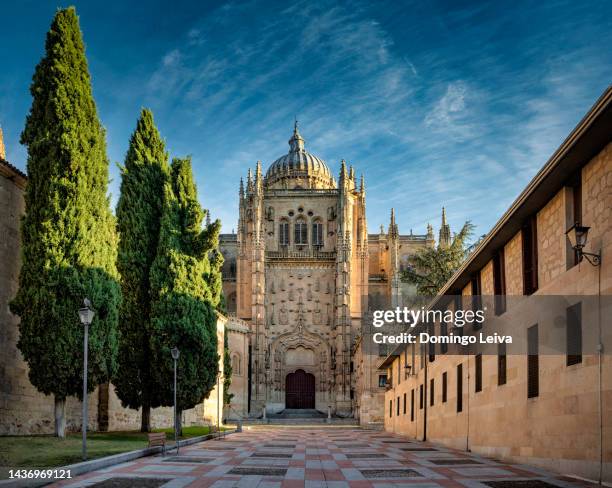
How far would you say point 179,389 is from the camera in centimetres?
2534

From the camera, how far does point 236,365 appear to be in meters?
57.2

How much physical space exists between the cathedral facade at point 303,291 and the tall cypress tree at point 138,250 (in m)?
32.2

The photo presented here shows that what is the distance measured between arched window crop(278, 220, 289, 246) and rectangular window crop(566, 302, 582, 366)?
58.3m

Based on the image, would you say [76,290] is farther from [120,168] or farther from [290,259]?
[290,259]

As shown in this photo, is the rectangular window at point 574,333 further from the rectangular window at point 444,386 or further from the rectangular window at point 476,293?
the rectangular window at point 444,386

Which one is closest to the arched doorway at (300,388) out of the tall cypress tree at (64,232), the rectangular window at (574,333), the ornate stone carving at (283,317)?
the ornate stone carving at (283,317)

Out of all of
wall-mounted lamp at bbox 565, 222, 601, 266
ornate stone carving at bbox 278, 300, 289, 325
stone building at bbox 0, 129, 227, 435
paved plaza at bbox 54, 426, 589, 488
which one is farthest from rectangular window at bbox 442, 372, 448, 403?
ornate stone carving at bbox 278, 300, 289, 325

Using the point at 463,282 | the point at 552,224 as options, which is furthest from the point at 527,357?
the point at 463,282

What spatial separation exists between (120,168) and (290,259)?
4112 cm

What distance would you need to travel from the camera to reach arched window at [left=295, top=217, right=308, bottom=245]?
7000 centimetres

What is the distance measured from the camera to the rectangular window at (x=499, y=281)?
16891 mm

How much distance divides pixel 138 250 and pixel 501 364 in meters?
15.3

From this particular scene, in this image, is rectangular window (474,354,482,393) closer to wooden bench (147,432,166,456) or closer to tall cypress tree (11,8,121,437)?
wooden bench (147,432,166,456)

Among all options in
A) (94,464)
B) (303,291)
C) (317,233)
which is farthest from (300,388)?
(94,464)
